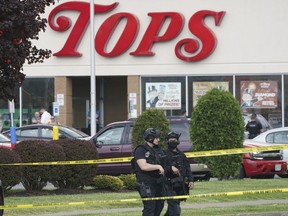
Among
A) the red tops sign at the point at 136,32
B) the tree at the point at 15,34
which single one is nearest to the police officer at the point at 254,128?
the red tops sign at the point at 136,32

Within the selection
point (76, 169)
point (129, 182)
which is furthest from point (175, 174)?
point (129, 182)

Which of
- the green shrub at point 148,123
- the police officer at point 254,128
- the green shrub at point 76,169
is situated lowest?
the green shrub at point 76,169

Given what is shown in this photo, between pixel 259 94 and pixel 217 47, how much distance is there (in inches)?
109

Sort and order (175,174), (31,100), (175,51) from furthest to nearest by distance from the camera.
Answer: (31,100)
(175,51)
(175,174)

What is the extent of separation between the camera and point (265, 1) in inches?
1523

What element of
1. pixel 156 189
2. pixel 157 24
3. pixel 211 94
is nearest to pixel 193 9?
pixel 157 24

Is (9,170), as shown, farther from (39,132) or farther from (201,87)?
(201,87)

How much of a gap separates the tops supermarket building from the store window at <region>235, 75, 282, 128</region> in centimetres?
4

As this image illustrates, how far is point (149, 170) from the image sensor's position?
42.0ft

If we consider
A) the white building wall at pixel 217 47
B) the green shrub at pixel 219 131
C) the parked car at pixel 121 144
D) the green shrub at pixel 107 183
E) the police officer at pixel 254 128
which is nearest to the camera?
the green shrub at pixel 107 183

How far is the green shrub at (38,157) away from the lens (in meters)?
18.8

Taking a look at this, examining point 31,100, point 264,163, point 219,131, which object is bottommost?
point 264,163

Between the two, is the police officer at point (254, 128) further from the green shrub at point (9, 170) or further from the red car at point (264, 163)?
the green shrub at point (9, 170)

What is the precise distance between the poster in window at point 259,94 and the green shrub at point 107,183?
65.6ft
